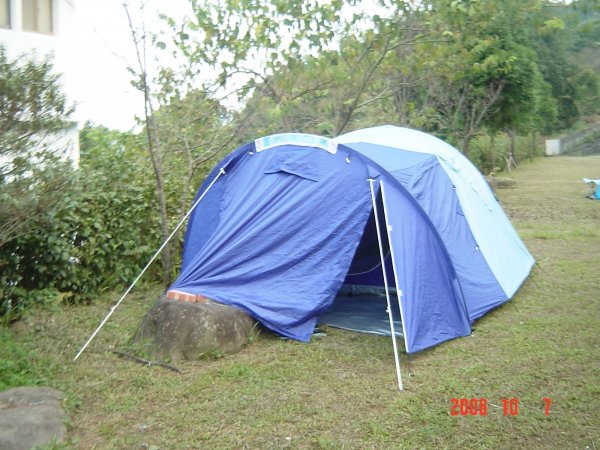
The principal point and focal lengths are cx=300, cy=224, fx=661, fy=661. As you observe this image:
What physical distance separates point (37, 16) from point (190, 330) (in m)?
10.4

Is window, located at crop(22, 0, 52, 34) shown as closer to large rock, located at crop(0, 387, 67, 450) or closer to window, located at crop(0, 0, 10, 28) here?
window, located at crop(0, 0, 10, 28)

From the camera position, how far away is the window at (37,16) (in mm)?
12883

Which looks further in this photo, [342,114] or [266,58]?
[342,114]

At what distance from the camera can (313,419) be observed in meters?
4.07

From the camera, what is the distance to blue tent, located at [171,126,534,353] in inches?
214

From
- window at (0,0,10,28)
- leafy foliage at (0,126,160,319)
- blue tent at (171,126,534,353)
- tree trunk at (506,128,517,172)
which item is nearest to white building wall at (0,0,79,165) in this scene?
window at (0,0,10,28)

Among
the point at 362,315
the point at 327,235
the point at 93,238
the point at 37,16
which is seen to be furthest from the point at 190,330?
the point at 37,16

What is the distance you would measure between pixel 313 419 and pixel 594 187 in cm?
1486

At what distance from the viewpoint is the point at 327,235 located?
18.8 ft

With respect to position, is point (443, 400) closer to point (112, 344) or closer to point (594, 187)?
point (112, 344)

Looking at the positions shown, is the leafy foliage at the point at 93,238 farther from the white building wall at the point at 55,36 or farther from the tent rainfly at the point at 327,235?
the white building wall at the point at 55,36

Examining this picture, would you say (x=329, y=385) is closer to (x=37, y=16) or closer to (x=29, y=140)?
(x=29, y=140)

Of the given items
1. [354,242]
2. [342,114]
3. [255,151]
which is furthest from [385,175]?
[342,114]

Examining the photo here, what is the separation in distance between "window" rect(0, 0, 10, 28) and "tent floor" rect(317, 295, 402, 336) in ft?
29.4
